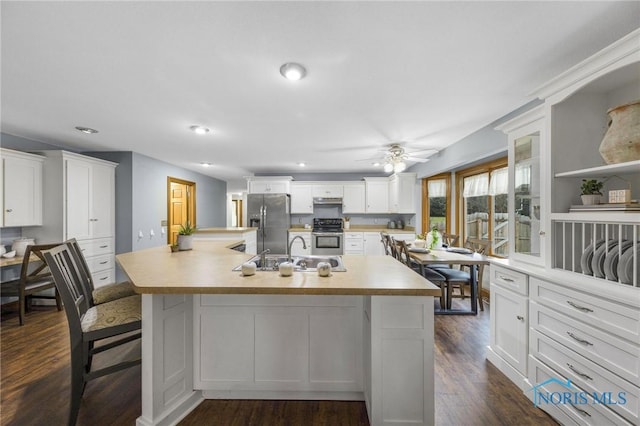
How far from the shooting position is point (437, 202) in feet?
17.3

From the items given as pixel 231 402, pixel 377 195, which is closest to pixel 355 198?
pixel 377 195

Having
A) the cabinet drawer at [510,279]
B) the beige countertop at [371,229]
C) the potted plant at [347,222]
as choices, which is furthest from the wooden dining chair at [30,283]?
the potted plant at [347,222]

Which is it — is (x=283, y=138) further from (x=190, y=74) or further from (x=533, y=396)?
(x=533, y=396)

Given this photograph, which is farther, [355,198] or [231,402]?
[355,198]

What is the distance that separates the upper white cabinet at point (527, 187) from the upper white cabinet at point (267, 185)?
15.1 feet

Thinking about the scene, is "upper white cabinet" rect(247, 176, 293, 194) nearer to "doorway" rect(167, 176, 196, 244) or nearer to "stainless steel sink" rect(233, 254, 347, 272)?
"doorway" rect(167, 176, 196, 244)

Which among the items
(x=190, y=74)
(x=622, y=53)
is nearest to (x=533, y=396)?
(x=622, y=53)

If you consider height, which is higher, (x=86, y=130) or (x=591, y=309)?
(x=86, y=130)

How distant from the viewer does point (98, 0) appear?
49.1 inches

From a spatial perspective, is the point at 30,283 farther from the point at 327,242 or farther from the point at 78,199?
the point at 327,242

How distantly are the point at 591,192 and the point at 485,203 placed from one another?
8.42ft

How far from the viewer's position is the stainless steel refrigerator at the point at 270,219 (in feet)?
19.5

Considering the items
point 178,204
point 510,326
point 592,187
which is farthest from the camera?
point 178,204

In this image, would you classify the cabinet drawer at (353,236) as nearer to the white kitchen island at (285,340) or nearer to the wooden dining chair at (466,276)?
the wooden dining chair at (466,276)
